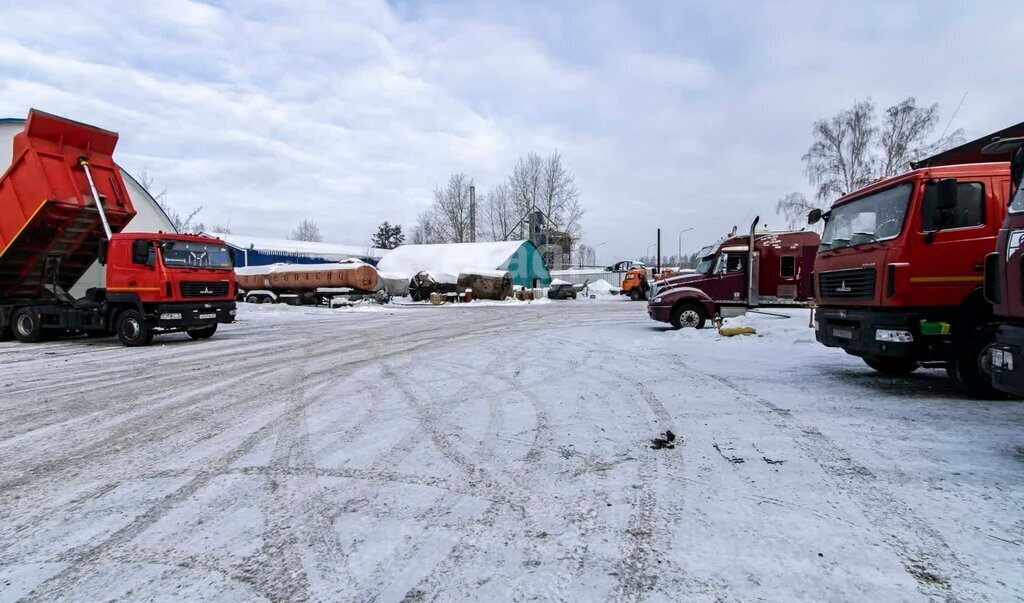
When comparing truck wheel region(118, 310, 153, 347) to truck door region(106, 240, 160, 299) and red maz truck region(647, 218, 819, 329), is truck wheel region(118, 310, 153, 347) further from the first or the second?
red maz truck region(647, 218, 819, 329)

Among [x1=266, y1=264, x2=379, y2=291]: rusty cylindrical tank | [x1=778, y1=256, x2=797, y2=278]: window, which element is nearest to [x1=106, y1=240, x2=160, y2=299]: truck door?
[x1=266, y1=264, x2=379, y2=291]: rusty cylindrical tank

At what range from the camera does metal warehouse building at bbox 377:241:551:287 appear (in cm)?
4267

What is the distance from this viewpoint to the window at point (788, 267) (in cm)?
1566

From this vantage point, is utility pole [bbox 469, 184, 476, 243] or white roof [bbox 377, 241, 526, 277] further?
utility pole [bbox 469, 184, 476, 243]

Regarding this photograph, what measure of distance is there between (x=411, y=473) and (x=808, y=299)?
15.6m

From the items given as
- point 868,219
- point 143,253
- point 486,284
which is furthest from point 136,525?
point 486,284

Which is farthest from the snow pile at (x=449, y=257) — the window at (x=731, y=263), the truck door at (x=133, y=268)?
the truck door at (x=133, y=268)

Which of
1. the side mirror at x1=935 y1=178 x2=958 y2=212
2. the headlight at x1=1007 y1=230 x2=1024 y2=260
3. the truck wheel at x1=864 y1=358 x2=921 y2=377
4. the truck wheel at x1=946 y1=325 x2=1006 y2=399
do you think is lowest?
the truck wheel at x1=864 y1=358 x2=921 y2=377

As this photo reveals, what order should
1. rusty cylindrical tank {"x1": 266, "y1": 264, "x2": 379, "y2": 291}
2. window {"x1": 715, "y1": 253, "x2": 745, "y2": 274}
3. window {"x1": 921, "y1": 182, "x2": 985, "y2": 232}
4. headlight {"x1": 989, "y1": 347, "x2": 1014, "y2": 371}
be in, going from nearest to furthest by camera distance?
headlight {"x1": 989, "y1": 347, "x2": 1014, "y2": 371}
window {"x1": 921, "y1": 182, "x2": 985, "y2": 232}
window {"x1": 715, "y1": 253, "x2": 745, "y2": 274}
rusty cylindrical tank {"x1": 266, "y1": 264, "x2": 379, "y2": 291}

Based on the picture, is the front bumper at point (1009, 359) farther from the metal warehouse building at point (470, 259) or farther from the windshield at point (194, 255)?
the metal warehouse building at point (470, 259)

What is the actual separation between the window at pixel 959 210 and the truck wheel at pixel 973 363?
1256mm

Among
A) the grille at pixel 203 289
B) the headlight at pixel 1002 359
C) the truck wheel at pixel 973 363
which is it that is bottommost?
the truck wheel at pixel 973 363

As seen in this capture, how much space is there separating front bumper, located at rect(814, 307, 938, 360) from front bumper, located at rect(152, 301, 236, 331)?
41.2 feet

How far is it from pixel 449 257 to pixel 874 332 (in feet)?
130
